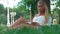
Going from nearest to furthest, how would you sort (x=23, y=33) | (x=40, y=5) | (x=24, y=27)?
(x=23, y=33)
(x=24, y=27)
(x=40, y=5)

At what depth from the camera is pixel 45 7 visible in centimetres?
236

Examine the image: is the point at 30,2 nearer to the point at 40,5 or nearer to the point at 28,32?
the point at 40,5

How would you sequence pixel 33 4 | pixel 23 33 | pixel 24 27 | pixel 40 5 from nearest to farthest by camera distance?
pixel 23 33 < pixel 24 27 < pixel 40 5 < pixel 33 4

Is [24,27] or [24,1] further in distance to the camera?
[24,1]

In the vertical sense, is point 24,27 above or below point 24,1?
below

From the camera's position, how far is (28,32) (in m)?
1.07

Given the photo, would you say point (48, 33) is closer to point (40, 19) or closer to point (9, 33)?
point (9, 33)

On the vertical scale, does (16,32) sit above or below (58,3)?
below

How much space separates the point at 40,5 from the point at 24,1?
407 centimetres

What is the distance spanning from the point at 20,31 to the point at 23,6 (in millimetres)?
5335

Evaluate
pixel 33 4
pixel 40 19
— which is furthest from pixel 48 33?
pixel 33 4

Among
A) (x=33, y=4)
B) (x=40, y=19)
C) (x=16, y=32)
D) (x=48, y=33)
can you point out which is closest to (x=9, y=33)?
(x=16, y=32)

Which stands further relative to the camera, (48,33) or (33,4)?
(33,4)

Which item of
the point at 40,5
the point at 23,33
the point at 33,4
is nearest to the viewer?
the point at 23,33
